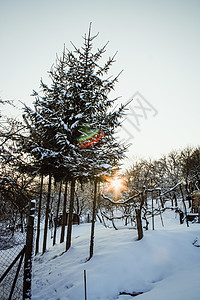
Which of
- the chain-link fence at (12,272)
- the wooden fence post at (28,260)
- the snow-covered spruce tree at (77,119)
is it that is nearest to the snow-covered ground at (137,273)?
the chain-link fence at (12,272)

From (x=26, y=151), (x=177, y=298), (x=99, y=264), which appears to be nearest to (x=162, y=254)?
(x=99, y=264)

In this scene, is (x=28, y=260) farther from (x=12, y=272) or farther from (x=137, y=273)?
(x=12, y=272)

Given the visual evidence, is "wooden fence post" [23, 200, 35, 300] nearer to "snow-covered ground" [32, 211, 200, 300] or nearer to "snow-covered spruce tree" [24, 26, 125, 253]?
"snow-covered ground" [32, 211, 200, 300]

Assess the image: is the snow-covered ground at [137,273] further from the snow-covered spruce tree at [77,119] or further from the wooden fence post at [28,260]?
the snow-covered spruce tree at [77,119]

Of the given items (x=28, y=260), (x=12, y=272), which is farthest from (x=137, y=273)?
(x=12, y=272)

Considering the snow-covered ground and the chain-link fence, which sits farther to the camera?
the chain-link fence

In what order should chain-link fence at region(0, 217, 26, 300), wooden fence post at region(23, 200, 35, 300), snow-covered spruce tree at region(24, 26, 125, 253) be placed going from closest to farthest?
wooden fence post at region(23, 200, 35, 300), chain-link fence at region(0, 217, 26, 300), snow-covered spruce tree at region(24, 26, 125, 253)

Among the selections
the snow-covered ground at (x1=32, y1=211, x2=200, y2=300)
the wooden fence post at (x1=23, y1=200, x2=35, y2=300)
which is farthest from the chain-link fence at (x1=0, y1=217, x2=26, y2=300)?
the snow-covered ground at (x1=32, y1=211, x2=200, y2=300)

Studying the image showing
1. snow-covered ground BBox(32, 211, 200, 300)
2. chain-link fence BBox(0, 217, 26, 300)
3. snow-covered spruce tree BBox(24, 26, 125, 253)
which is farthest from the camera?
snow-covered spruce tree BBox(24, 26, 125, 253)

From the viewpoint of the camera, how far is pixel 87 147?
306 inches

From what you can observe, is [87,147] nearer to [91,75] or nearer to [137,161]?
[91,75]

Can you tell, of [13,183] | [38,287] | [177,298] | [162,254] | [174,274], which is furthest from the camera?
[38,287]

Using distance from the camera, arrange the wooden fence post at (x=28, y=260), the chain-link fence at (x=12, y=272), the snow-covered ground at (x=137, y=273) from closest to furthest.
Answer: the snow-covered ground at (x=137, y=273)
the wooden fence post at (x=28, y=260)
the chain-link fence at (x=12, y=272)

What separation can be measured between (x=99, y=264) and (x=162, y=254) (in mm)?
1858
